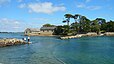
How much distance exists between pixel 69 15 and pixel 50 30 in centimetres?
2168

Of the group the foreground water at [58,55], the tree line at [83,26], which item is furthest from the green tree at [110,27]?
the foreground water at [58,55]

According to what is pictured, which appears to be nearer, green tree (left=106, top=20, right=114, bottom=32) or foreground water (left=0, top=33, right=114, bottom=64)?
foreground water (left=0, top=33, right=114, bottom=64)

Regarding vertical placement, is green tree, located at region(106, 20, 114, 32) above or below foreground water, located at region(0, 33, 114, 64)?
above

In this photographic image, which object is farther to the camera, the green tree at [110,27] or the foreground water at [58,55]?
the green tree at [110,27]

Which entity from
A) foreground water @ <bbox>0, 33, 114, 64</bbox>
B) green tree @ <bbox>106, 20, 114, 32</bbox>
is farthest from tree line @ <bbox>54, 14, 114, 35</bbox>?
foreground water @ <bbox>0, 33, 114, 64</bbox>

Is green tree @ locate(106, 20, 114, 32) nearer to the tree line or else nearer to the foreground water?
the tree line

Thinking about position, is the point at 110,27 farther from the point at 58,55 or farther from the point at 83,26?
the point at 58,55

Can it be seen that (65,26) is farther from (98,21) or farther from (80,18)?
(98,21)

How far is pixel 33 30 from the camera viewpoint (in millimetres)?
157000

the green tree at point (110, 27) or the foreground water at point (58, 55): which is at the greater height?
the green tree at point (110, 27)

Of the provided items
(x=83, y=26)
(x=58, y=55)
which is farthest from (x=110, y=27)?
(x=58, y=55)

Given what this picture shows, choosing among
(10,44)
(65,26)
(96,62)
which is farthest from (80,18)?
(96,62)

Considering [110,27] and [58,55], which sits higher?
[110,27]

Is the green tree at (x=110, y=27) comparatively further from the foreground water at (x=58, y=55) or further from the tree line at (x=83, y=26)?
the foreground water at (x=58, y=55)
